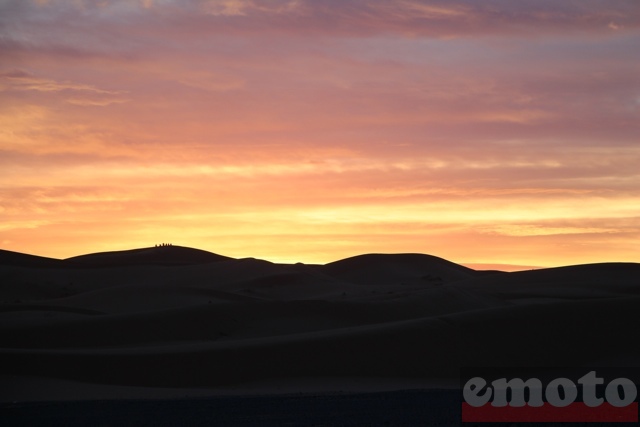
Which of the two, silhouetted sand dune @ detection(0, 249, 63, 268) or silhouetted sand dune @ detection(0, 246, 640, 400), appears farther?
silhouetted sand dune @ detection(0, 249, 63, 268)

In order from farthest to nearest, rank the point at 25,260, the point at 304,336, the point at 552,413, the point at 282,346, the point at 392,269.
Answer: the point at 392,269
the point at 25,260
the point at 304,336
the point at 282,346
the point at 552,413

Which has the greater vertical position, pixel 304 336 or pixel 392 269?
pixel 392 269

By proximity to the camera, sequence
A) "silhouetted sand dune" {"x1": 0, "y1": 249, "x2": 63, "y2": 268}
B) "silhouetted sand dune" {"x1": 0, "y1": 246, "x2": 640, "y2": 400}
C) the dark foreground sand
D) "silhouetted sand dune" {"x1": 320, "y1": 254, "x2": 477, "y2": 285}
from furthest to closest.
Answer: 1. "silhouetted sand dune" {"x1": 320, "y1": 254, "x2": 477, "y2": 285}
2. "silhouetted sand dune" {"x1": 0, "y1": 249, "x2": 63, "y2": 268}
3. "silhouetted sand dune" {"x1": 0, "y1": 246, "x2": 640, "y2": 400}
4. the dark foreground sand

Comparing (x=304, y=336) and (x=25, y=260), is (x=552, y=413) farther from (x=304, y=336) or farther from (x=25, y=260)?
(x=25, y=260)

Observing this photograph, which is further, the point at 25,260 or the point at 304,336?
the point at 25,260

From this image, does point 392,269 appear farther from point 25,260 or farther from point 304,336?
point 304,336

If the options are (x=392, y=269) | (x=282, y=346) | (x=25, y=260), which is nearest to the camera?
(x=282, y=346)

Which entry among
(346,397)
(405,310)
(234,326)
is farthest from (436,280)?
(346,397)

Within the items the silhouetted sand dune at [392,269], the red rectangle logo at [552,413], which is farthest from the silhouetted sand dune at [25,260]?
the red rectangle logo at [552,413]

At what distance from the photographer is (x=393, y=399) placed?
24.9m

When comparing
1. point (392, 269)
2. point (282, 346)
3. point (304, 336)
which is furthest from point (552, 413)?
point (392, 269)

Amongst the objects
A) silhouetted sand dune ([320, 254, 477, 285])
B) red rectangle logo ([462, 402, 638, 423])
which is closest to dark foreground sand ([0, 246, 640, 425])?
red rectangle logo ([462, 402, 638, 423])

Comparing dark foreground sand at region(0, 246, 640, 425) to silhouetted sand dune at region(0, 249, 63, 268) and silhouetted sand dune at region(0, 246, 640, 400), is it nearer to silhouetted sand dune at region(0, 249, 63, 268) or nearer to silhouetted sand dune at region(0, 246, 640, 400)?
silhouetted sand dune at region(0, 246, 640, 400)

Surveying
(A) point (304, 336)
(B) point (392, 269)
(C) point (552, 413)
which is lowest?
(C) point (552, 413)
